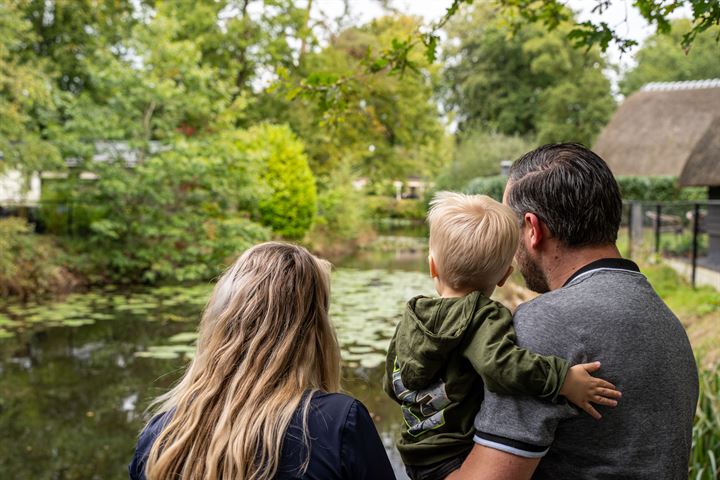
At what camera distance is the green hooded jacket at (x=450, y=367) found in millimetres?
1305

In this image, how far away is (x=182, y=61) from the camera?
555 inches

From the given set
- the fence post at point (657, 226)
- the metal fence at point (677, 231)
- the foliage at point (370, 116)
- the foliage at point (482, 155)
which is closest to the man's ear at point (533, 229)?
the metal fence at point (677, 231)

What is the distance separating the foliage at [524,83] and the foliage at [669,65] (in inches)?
187

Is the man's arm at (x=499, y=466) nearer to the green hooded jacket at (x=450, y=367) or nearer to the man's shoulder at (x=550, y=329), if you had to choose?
the green hooded jacket at (x=450, y=367)

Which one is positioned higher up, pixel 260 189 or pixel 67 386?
pixel 260 189

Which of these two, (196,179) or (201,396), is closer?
(201,396)

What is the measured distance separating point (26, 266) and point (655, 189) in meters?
19.8

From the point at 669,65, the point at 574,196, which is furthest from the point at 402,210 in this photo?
the point at 574,196

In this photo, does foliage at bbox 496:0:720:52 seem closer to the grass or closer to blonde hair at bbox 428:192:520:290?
blonde hair at bbox 428:192:520:290

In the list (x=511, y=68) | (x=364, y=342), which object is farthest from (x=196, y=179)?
(x=511, y=68)

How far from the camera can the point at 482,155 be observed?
30.5 metres

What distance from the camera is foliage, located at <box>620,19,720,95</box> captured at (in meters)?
34.0

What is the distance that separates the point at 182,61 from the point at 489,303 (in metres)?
13.9

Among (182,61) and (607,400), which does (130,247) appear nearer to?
(182,61)
